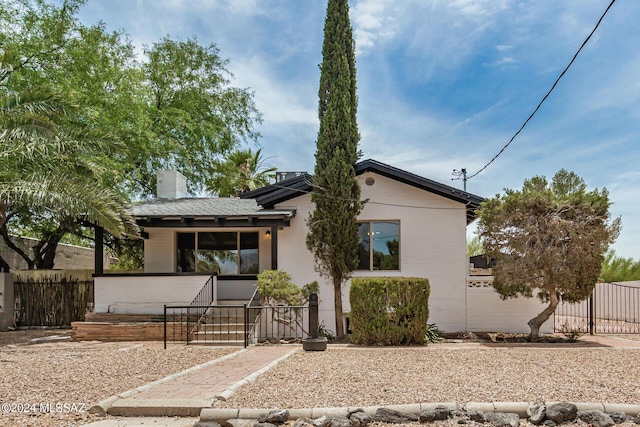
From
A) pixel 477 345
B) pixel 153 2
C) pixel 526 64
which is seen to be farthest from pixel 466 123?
pixel 153 2

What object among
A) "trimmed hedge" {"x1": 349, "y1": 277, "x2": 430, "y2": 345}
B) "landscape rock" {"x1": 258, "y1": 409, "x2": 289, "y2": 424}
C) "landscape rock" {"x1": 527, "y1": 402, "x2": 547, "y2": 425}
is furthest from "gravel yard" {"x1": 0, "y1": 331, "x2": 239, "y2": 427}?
"landscape rock" {"x1": 527, "y1": 402, "x2": 547, "y2": 425}

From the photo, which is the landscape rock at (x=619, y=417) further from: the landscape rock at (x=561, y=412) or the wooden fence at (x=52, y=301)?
the wooden fence at (x=52, y=301)

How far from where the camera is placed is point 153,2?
52.9ft

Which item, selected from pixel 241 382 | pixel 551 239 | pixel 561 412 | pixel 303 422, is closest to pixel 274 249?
pixel 241 382

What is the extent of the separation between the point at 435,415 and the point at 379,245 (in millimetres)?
8995

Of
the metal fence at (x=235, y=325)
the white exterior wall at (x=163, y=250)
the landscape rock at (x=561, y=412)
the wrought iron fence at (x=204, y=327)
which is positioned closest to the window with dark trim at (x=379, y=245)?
the metal fence at (x=235, y=325)

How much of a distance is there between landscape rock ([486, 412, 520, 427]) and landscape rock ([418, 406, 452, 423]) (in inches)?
16.5

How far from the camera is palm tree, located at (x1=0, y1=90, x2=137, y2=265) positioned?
417 inches

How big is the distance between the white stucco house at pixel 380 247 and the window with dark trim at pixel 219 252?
1.09 metres

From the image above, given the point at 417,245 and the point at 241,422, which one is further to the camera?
the point at 417,245

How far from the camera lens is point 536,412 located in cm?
476

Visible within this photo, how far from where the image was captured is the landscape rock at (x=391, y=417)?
4.66m

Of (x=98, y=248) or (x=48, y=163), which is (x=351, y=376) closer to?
(x=48, y=163)

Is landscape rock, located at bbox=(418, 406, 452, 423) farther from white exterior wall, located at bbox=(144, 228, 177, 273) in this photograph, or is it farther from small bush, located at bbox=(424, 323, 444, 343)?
white exterior wall, located at bbox=(144, 228, 177, 273)
